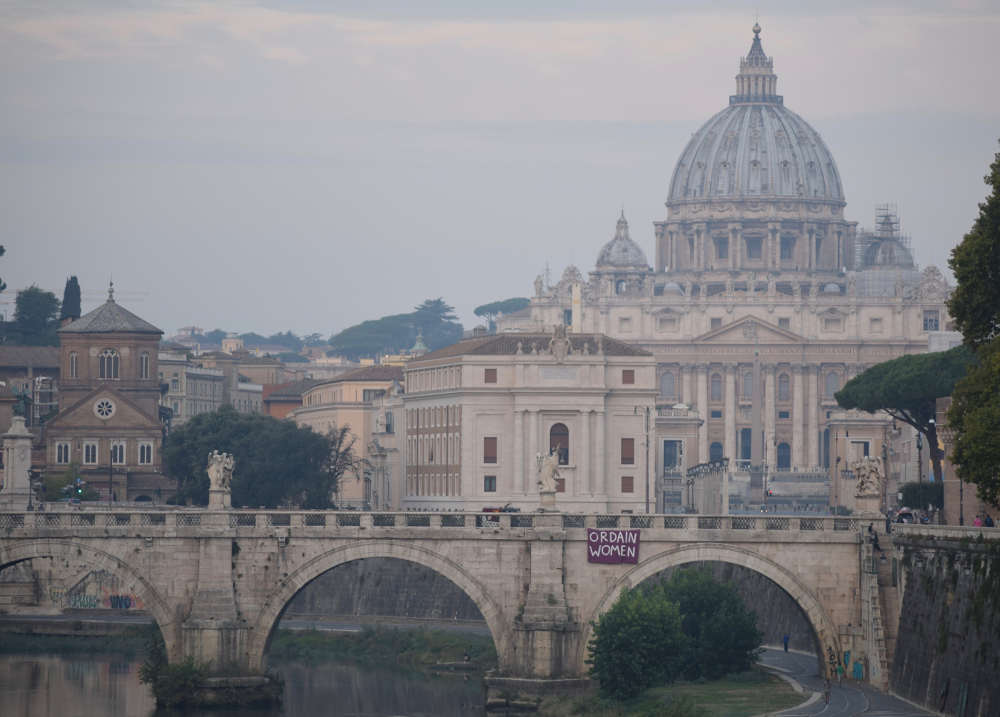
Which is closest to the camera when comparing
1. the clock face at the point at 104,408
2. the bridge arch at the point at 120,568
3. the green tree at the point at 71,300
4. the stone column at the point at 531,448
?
the bridge arch at the point at 120,568

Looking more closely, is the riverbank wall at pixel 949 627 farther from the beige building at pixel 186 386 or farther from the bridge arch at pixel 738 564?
the beige building at pixel 186 386

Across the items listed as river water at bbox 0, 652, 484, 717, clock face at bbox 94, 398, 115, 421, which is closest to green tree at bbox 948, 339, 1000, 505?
river water at bbox 0, 652, 484, 717

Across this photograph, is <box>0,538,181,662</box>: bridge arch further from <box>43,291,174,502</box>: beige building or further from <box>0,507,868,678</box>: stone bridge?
<box>43,291,174,502</box>: beige building

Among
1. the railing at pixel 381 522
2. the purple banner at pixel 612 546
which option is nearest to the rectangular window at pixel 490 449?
the railing at pixel 381 522

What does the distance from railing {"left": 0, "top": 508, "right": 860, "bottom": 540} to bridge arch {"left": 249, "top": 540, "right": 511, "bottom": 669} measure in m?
0.63

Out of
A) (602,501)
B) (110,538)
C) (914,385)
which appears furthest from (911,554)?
(602,501)

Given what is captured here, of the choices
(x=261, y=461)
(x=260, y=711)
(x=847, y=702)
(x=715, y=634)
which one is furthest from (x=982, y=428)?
(x=261, y=461)

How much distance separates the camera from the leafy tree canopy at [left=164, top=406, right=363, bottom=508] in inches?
5108

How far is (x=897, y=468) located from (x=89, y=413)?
42.1 m

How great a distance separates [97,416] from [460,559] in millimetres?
63664

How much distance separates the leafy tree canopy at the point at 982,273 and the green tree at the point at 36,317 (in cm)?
10995

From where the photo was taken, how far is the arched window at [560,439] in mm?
124875

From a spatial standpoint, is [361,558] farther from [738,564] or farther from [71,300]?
[71,300]

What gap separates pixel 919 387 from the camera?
109812 mm
